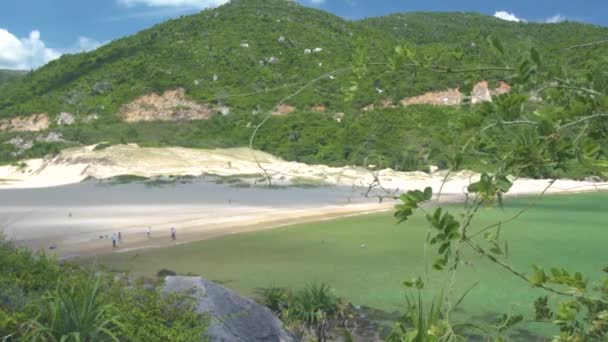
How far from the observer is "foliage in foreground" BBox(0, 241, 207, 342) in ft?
12.7

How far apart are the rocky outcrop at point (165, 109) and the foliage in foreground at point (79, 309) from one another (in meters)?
52.6

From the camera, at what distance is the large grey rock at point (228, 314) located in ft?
19.3

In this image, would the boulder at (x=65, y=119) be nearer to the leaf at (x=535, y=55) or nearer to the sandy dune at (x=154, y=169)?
the sandy dune at (x=154, y=169)

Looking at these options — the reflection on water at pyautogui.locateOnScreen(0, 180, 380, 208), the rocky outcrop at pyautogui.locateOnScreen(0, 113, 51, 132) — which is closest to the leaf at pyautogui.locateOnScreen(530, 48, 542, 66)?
the reflection on water at pyautogui.locateOnScreen(0, 180, 380, 208)

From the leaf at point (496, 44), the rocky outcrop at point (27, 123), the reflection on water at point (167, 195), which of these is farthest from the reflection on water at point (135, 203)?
the rocky outcrop at point (27, 123)

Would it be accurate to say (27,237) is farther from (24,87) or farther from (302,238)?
(24,87)

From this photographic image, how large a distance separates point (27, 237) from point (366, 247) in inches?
464

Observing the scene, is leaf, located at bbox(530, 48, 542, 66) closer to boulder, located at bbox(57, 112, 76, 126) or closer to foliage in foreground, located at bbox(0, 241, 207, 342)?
foliage in foreground, located at bbox(0, 241, 207, 342)

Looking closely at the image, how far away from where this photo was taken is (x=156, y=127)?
53.7 metres

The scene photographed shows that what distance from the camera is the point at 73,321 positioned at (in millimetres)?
3893

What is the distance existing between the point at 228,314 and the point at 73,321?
8.50 feet

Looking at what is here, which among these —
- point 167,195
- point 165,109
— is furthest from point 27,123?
point 167,195

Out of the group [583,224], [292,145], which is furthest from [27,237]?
[292,145]

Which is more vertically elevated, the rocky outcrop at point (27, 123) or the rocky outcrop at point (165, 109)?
the rocky outcrop at point (165, 109)
